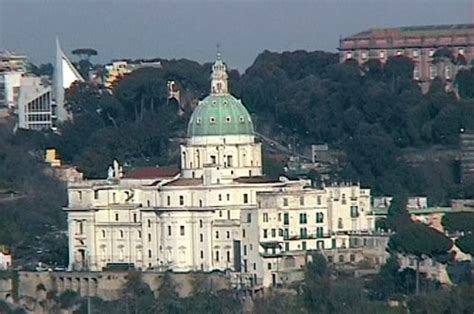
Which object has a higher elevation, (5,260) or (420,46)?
(420,46)

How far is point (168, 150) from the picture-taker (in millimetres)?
58938

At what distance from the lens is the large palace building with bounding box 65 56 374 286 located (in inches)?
1907

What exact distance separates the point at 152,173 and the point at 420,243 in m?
6.07

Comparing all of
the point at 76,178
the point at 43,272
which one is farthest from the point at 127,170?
the point at 43,272

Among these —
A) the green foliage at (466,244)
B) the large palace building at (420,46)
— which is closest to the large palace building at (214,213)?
the green foliage at (466,244)

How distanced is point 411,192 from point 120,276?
7393 mm

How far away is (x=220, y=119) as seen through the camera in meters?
50.9

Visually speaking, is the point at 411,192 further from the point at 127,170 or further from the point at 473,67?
the point at 473,67

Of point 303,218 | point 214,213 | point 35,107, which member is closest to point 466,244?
point 303,218

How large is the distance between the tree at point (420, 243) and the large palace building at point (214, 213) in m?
1.44

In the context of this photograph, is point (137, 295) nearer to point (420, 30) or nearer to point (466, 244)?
point (466, 244)

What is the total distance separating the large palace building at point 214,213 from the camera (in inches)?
1907

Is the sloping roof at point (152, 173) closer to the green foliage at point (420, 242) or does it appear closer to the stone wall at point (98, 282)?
the stone wall at point (98, 282)

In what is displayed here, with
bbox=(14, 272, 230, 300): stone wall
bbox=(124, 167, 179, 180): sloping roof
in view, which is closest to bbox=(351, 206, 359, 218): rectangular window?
bbox=(14, 272, 230, 300): stone wall
